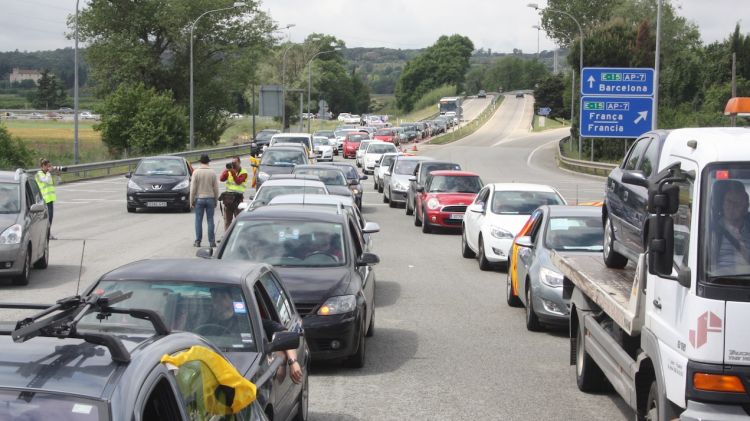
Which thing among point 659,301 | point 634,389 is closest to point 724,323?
point 659,301

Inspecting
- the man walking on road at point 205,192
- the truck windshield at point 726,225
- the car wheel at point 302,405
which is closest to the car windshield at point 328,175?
the man walking on road at point 205,192

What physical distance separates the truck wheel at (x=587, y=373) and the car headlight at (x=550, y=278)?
2.60 m

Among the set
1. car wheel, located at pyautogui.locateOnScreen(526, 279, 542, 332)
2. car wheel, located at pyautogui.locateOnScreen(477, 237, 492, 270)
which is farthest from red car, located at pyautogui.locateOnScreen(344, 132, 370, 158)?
car wheel, located at pyautogui.locateOnScreen(526, 279, 542, 332)

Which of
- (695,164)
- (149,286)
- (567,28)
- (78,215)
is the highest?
(567,28)

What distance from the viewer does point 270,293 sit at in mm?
7488

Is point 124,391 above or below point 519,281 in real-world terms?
above

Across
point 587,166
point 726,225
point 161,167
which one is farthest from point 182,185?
point 587,166

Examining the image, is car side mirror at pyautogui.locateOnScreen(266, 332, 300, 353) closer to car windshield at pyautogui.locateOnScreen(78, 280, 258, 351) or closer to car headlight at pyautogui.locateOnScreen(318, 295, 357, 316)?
car windshield at pyautogui.locateOnScreen(78, 280, 258, 351)

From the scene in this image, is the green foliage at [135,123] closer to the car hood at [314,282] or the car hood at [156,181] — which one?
the car hood at [156,181]

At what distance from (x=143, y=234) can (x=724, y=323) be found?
19370 millimetres

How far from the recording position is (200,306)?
22.7 feet

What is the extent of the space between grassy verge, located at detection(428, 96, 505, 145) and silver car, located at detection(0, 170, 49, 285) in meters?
73.9

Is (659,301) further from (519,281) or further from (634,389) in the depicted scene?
(519,281)

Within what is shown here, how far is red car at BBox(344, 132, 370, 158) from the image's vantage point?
6719cm
